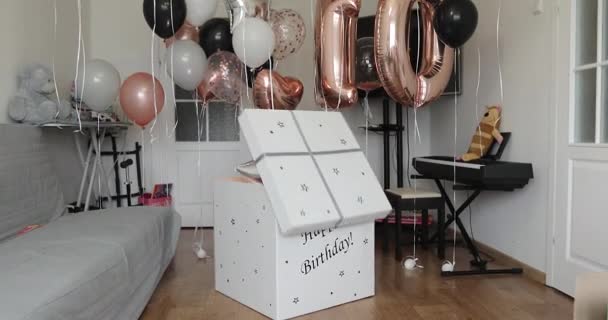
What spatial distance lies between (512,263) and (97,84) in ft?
8.68

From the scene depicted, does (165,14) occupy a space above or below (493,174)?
above

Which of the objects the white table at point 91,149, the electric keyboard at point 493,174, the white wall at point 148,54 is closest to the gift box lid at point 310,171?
the electric keyboard at point 493,174

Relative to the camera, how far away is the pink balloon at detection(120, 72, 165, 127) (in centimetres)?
231

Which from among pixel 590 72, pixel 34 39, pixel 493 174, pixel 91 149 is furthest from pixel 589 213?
pixel 34 39

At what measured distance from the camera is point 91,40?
3.72 m

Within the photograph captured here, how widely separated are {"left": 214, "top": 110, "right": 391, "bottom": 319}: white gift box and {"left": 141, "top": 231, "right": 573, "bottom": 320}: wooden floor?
9 cm

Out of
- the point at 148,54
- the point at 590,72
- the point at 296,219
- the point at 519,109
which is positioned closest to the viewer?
the point at 296,219

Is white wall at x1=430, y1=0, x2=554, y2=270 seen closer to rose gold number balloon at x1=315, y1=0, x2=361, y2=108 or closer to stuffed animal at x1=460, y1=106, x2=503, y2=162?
stuffed animal at x1=460, y1=106, x2=503, y2=162

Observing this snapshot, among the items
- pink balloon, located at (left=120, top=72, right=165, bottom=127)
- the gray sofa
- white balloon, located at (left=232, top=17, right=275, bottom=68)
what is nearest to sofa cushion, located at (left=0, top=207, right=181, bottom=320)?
the gray sofa

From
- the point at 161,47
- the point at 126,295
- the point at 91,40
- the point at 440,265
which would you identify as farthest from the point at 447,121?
the point at 91,40

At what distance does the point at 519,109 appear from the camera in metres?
2.52

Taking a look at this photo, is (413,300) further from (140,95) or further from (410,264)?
(140,95)

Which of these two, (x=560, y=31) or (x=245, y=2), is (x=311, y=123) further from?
(x=560, y=31)

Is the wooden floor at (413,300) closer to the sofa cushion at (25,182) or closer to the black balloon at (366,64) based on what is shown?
the sofa cushion at (25,182)
